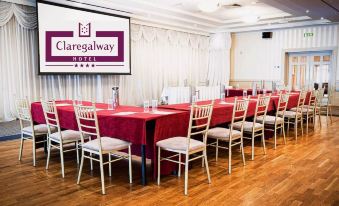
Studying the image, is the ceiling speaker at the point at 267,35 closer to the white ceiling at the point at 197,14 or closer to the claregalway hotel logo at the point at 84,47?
the white ceiling at the point at 197,14

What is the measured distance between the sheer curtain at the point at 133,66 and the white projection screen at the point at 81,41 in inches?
19.1

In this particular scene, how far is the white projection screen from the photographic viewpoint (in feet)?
22.0

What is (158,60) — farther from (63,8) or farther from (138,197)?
(138,197)

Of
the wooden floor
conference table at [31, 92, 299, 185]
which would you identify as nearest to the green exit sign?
the wooden floor

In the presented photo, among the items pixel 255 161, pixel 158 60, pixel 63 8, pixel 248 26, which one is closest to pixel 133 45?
pixel 158 60

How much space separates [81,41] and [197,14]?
3939 mm

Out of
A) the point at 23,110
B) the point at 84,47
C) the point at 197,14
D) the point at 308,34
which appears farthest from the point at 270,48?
the point at 23,110

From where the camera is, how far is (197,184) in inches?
130

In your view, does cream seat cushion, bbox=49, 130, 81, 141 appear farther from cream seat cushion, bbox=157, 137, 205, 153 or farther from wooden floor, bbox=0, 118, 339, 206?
cream seat cushion, bbox=157, 137, 205, 153

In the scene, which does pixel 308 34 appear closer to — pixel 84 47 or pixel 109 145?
pixel 84 47

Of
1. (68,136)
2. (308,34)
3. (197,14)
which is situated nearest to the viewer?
(68,136)

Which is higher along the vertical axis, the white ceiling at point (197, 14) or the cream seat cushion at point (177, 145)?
the white ceiling at point (197, 14)

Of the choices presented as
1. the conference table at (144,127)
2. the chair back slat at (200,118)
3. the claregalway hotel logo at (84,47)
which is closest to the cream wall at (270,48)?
the claregalway hotel logo at (84,47)

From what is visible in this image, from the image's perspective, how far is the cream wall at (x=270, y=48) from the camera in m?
9.94
